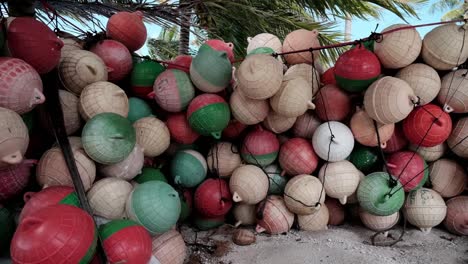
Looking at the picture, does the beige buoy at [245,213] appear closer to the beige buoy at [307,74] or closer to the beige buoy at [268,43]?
the beige buoy at [307,74]

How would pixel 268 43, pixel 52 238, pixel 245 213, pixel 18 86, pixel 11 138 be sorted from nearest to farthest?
pixel 52 238, pixel 11 138, pixel 18 86, pixel 245 213, pixel 268 43

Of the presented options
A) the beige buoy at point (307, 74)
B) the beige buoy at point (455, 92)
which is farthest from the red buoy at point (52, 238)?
the beige buoy at point (455, 92)

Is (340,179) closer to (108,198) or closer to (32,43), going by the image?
(108,198)

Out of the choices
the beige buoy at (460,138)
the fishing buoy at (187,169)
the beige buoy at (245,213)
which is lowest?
the beige buoy at (245,213)

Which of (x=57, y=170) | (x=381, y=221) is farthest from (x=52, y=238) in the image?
(x=381, y=221)

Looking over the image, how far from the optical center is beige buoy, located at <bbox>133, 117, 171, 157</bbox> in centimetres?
236

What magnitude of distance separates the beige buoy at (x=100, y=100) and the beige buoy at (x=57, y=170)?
293 mm

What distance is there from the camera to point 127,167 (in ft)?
7.06

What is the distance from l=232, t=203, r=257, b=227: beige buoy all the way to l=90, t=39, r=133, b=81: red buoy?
51.7 inches

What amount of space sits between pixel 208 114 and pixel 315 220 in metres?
1.07

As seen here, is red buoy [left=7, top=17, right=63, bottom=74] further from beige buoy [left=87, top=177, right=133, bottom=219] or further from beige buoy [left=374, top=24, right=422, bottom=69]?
beige buoy [left=374, top=24, right=422, bottom=69]

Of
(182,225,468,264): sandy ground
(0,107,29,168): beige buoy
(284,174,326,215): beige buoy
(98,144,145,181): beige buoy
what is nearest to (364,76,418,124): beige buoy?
(284,174,326,215): beige buoy

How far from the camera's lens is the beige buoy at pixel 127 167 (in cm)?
213

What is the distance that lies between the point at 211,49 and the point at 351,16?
3.62 m
